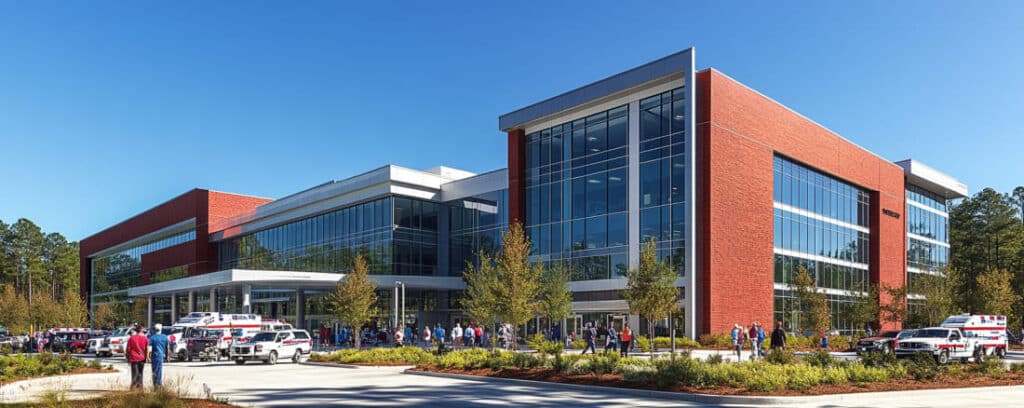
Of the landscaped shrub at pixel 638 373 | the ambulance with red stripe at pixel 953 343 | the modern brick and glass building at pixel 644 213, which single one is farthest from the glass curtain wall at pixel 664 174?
the landscaped shrub at pixel 638 373

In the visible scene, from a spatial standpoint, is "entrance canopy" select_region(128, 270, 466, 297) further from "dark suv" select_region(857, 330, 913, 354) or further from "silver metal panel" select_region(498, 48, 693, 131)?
"dark suv" select_region(857, 330, 913, 354)

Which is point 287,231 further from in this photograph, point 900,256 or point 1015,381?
point 1015,381

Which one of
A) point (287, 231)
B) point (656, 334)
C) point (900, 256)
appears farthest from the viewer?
point (287, 231)

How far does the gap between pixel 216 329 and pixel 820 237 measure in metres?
38.5

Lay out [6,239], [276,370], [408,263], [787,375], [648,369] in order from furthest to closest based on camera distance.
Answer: [6,239] < [408,263] < [276,370] < [648,369] < [787,375]

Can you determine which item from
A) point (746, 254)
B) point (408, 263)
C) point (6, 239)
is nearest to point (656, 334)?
point (746, 254)

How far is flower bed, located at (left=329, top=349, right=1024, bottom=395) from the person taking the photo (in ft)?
65.2

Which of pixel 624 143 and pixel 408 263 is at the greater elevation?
pixel 624 143

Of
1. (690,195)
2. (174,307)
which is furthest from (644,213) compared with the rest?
(174,307)

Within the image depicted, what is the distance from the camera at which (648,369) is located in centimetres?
2203

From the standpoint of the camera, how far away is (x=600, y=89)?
162ft

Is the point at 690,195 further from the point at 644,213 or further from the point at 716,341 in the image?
the point at 716,341

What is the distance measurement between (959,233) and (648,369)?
83.2 m

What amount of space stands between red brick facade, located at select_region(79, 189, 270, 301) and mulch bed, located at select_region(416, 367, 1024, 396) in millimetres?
65163
